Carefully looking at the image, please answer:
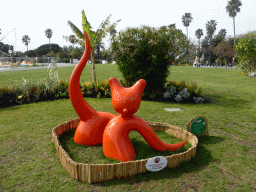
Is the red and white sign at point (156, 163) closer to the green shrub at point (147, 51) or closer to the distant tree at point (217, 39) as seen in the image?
the green shrub at point (147, 51)

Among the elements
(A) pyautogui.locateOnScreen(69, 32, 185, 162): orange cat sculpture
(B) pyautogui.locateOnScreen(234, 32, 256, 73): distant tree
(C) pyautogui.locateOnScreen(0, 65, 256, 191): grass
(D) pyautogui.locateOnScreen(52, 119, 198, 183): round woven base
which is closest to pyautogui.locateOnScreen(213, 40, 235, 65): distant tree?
(B) pyautogui.locateOnScreen(234, 32, 256, 73): distant tree

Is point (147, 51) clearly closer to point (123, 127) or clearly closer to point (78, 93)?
point (78, 93)

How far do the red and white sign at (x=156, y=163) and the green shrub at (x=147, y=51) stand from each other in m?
7.16

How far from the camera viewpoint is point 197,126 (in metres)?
5.45

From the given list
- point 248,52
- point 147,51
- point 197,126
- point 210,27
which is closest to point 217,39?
point 210,27

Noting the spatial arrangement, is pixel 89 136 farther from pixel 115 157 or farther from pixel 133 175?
pixel 133 175

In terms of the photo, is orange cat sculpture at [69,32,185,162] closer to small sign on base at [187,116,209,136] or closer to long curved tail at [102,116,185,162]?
long curved tail at [102,116,185,162]

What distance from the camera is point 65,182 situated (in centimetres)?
358

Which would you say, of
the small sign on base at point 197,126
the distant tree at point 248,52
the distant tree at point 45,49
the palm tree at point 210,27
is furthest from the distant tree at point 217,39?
the small sign on base at point 197,126

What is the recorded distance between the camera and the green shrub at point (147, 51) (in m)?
10.5

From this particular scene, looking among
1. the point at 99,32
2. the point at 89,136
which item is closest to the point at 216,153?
the point at 89,136

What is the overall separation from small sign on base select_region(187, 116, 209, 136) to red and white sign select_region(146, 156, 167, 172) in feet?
6.05

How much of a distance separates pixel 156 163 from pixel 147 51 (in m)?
7.67

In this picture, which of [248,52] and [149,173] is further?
[248,52]
